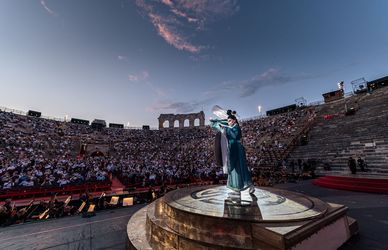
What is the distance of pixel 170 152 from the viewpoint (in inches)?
1345

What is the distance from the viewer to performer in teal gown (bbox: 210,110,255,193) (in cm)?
501

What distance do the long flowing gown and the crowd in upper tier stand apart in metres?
10.8

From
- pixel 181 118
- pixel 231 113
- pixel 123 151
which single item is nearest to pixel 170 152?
pixel 123 151

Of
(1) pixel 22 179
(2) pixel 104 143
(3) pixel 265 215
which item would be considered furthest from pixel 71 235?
(2) pixel 104 143

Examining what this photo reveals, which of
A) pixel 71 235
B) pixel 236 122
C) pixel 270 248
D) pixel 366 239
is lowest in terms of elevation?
pixel 71 235

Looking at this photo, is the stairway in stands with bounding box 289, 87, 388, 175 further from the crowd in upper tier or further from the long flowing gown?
the long flowing gown

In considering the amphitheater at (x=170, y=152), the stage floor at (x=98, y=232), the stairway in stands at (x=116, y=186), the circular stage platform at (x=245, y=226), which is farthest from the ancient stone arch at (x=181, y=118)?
the circular stage platform at (x=245, y=226)

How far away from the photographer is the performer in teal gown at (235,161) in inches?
197

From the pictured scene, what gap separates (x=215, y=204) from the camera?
4488 millimetres

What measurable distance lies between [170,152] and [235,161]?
29.9m

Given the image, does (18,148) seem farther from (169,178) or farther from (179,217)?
(179,217)

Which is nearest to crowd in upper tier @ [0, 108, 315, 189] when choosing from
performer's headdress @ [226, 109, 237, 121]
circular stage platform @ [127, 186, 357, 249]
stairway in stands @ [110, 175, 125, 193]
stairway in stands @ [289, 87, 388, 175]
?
stairway in stands @ [110, 175, 125, 193]

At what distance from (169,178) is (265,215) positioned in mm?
12997

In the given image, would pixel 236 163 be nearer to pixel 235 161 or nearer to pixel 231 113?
pixel 235 161
